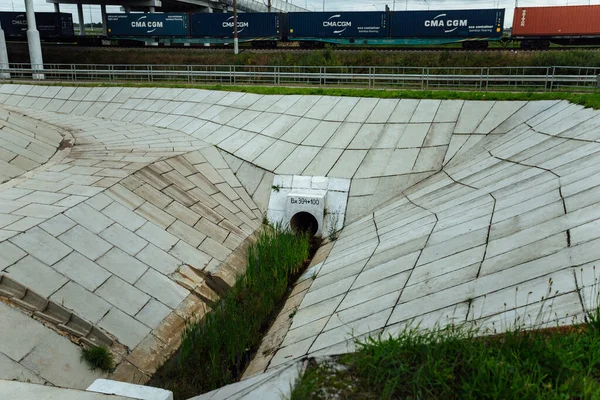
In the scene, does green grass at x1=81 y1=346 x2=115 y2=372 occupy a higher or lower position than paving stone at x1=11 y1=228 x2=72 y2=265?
lower

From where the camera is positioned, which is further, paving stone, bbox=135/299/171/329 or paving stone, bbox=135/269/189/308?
paving stone, bbox=135/269/189/308

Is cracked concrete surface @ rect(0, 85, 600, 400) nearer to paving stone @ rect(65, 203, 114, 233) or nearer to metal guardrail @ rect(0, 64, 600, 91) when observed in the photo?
paving stone @ rect(65, 203, 114, 233)

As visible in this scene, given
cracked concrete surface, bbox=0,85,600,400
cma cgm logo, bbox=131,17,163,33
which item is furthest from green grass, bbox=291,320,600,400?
cma cgm logo, bbox=131,17,163,33

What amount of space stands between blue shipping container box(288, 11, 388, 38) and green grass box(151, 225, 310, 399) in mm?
30060

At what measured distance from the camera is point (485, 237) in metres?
8.09

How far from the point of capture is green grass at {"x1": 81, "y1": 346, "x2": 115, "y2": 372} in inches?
297

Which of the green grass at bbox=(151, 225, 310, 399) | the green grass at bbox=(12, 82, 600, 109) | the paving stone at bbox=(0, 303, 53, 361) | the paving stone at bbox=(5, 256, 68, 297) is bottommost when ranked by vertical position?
the green grass at bbox=(151, 225, 310, 399)

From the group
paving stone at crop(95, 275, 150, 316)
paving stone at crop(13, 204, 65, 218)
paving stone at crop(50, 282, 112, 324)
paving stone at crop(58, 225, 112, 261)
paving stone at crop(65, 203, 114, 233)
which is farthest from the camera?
paving stone at crop(65, 203, 114, 233)

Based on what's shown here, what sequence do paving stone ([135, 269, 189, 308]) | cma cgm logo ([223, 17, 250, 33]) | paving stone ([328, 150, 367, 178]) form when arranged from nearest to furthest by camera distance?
1. paving stone ([135, 269, 189, 308])
2. paving stone ([328, 150, 367, 178])
3. cma cgm logo ([223, 17, 250, 33])

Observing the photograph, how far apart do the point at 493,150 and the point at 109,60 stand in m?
Answer: 40.1

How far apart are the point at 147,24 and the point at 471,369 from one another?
45889 millimetres

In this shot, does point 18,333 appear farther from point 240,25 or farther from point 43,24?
point 43,24

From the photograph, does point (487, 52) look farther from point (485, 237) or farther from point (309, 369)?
point (309, 369)

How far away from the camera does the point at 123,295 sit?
29.8 feet
